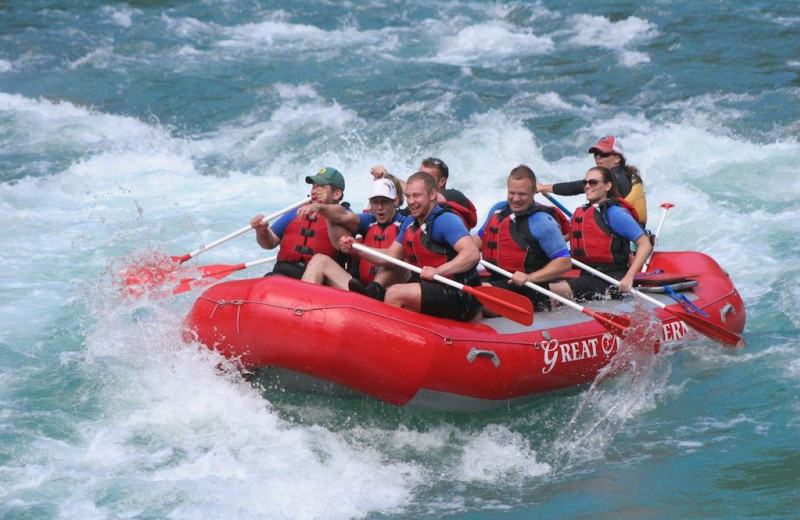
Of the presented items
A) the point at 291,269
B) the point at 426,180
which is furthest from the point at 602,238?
the point at 291,269

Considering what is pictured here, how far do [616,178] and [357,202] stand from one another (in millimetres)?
4055

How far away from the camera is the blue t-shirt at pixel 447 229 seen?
5.47 m

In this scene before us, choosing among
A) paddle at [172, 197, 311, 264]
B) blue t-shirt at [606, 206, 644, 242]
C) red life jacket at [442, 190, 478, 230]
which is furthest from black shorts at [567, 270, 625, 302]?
paddle at [172, 197, 311, 264]

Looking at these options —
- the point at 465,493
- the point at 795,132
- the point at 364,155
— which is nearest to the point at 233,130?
the point at 364,155

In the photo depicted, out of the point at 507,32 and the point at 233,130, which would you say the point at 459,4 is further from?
the point at 233,130

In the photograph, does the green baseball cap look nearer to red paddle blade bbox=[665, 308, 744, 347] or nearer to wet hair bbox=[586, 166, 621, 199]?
wet hair bbox=[586, 166, 621, 199]

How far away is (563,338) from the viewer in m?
5.73

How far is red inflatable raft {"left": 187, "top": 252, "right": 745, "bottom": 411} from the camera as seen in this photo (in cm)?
517

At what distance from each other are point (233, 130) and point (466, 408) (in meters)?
7.15

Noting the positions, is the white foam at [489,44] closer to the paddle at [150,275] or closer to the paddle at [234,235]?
the paddle at [234,235]

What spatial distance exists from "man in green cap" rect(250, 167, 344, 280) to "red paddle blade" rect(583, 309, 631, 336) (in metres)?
1.51

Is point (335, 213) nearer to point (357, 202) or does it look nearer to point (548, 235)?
point (548, 235)

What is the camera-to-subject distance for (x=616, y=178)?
6.76 metres

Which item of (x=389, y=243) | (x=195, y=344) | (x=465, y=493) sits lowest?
(x=465, y=493)
